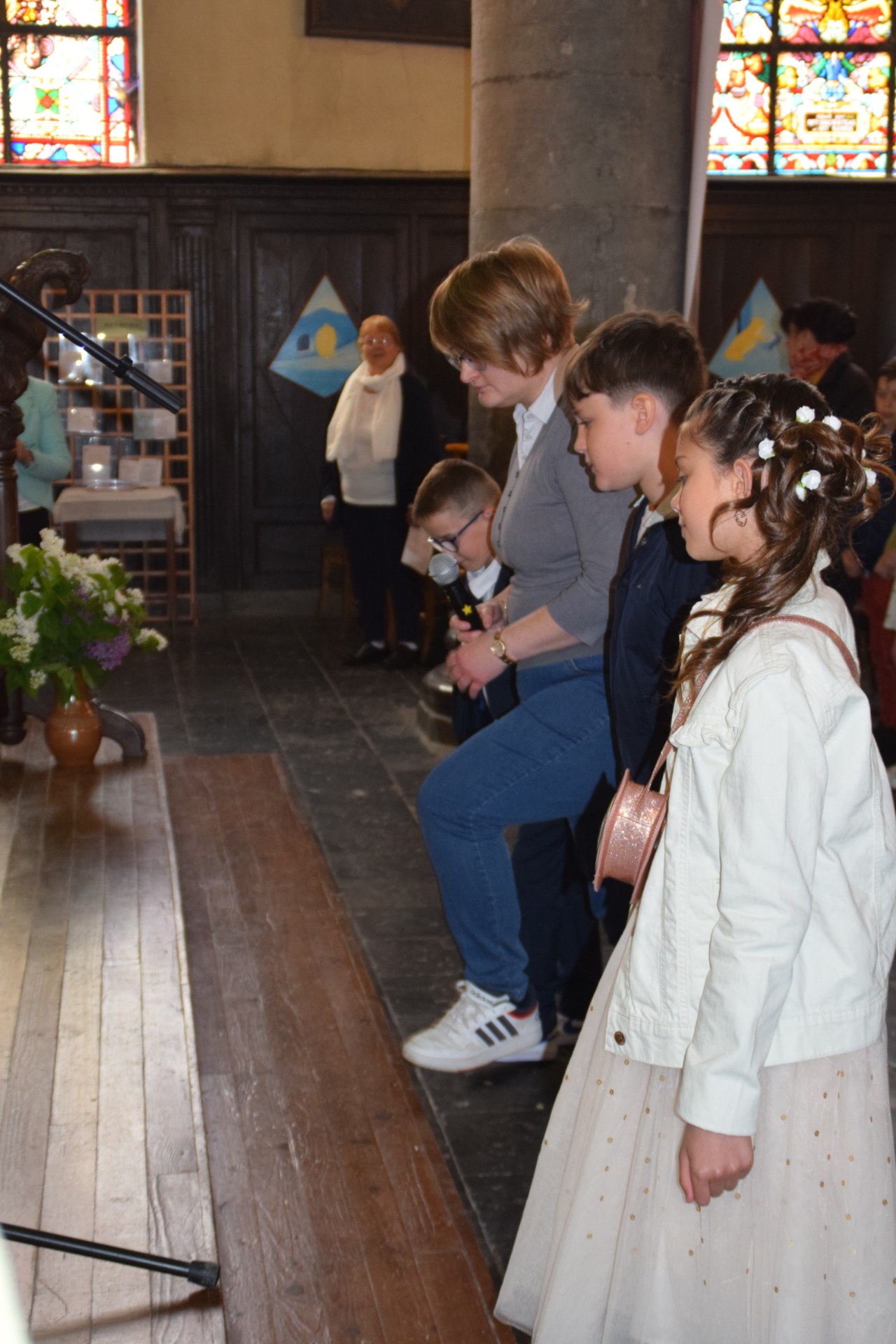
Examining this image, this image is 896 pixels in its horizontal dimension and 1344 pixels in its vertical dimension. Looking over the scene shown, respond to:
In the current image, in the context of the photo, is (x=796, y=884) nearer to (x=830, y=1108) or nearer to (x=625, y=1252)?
(x=830, y=1108)

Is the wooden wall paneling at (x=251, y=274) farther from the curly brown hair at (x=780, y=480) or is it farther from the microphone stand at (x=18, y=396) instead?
the curly brown hair at (x=780, y=480)

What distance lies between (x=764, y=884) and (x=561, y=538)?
138cm

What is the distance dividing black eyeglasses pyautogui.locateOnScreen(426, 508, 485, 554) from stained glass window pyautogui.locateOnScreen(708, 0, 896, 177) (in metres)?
7.16

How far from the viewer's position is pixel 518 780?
281 centimetres

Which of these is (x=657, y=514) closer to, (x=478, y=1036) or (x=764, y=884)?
(x=764, y=884)

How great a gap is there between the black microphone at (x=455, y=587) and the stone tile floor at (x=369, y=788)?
0.99 meters

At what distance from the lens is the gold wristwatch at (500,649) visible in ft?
9.53

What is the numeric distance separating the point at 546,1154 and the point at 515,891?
1.02 metres

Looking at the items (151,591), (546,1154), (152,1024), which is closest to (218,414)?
(151,591)

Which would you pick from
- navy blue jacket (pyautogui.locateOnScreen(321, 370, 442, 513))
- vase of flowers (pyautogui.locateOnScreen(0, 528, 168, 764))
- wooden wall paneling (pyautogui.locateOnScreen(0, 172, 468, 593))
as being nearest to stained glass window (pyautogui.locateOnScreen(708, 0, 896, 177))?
wooden wall paneling (pyautogui.locateOnScreen(0, 172, 468, 593))

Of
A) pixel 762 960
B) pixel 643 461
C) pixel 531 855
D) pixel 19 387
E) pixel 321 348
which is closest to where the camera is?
pixel 762 960

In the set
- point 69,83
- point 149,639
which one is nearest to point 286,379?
point 69,83

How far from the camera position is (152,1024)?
3.10m

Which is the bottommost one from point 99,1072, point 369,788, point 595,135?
point 369,788
